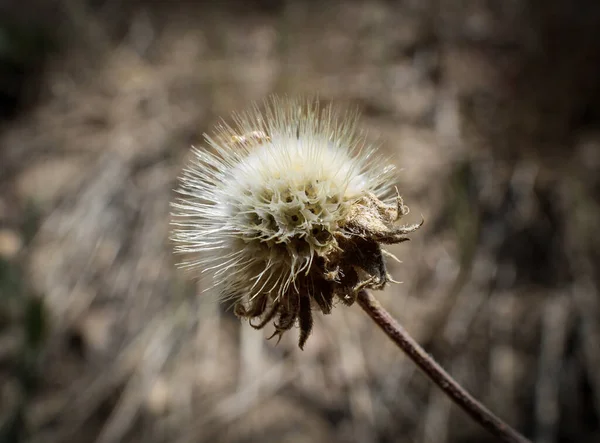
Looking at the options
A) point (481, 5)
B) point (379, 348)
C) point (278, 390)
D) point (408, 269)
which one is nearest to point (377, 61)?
point (481, 5)

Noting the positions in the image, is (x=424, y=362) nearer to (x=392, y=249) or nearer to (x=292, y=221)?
(x=292, y=221)

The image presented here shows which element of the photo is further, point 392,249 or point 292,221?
point 392,249

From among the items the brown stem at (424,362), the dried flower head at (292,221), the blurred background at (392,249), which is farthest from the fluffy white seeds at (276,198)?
the blurred background at (392,249)

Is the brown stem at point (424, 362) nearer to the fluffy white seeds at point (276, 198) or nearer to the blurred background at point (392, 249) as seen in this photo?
the fluffy white seeds at point (276, 198)

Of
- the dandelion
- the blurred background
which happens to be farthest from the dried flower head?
the blurred background

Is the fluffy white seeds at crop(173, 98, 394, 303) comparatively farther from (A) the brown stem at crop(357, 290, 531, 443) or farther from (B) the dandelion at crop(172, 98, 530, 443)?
(A) the brown stem at crop(357, 290, 531, 443)

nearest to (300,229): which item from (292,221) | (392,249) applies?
(292,221)
